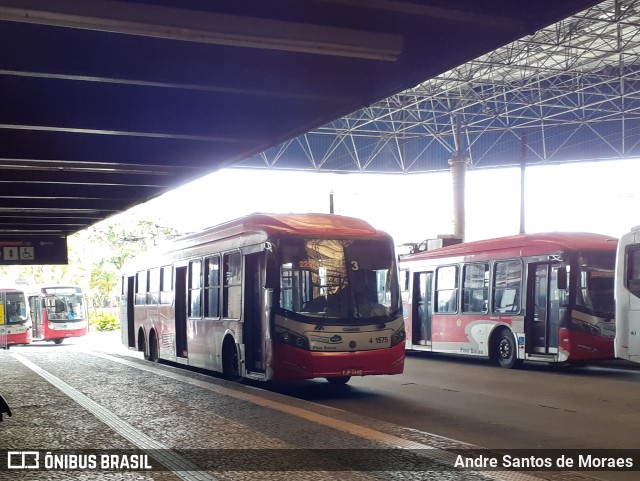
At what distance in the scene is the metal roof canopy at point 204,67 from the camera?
29.8ft

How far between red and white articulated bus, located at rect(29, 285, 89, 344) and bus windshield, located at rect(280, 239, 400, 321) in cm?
3016

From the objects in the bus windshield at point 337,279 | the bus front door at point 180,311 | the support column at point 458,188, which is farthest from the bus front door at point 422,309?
the support column at point 458,188

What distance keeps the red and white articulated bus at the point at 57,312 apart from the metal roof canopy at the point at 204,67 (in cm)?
2621

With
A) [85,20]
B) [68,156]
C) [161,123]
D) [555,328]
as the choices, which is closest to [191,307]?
[68,156]

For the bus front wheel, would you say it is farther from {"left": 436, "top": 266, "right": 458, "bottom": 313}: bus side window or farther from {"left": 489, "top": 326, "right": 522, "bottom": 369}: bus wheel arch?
{"left": 436, "top": 266, "right": 458, "bottom": 313}: bus side window

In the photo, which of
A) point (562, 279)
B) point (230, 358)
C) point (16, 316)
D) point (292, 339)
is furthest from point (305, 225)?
point (16, 316)

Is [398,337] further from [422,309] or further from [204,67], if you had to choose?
[422,309]

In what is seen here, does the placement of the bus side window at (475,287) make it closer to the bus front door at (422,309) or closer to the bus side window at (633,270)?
the bus front door at (422,309)

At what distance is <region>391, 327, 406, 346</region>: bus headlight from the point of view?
14.4 metres

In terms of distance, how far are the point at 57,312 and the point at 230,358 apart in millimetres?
28296

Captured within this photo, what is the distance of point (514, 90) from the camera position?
42.7 metres

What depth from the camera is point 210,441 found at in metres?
8.78

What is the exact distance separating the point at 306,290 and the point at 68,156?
17.5 ft

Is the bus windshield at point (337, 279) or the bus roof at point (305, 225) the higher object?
the bus roof at point (305, 225)
